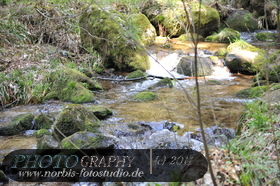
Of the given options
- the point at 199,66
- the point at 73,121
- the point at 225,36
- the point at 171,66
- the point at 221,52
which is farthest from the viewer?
the point at 225,36

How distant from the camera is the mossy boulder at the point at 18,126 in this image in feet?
15.0

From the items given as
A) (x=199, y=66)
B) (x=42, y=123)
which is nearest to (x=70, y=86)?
(x=42, y=123)

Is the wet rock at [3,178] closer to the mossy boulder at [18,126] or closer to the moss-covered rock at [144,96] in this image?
the mossy boulder at [18,126]

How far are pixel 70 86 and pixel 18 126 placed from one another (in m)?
2.03

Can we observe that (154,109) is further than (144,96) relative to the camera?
No

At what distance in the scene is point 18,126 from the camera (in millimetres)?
4672

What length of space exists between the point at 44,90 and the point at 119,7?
661 centimetres

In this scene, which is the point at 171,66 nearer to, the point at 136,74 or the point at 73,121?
the point at 136,74

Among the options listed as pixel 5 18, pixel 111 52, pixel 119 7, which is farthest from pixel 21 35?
pixel 119 7

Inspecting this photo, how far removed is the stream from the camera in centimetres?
422

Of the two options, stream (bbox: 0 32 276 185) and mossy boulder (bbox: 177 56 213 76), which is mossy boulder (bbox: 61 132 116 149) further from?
mossy boulder (bbox: 177 56 213 76)

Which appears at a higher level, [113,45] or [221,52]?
[113,45]

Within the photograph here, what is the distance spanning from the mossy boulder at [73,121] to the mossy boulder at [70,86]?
1.58m

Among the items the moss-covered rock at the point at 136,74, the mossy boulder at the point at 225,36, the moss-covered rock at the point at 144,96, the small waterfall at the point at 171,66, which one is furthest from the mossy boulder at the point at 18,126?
the mossy boulder at the point at 225,36
